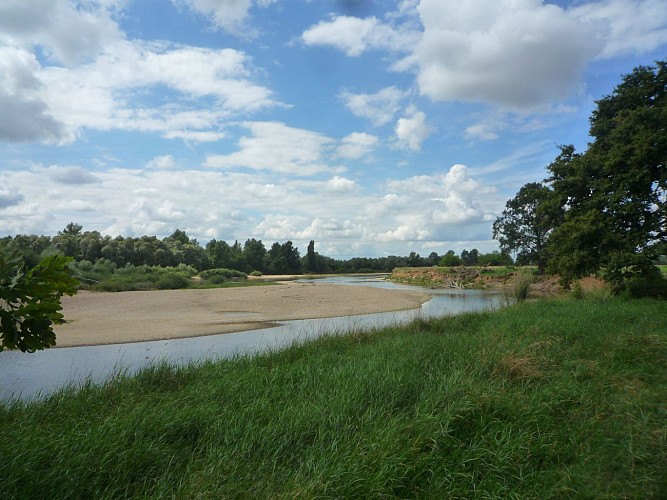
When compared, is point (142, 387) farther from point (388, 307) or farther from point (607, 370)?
point (388, 307)

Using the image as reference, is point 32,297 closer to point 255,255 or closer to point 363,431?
point 363,431

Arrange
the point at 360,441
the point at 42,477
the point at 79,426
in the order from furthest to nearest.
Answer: the point at 79,426
the point at 360,441
the point at 42,477

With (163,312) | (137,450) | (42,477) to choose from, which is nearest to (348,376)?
(137,450)

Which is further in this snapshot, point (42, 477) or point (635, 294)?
point (635, 294)

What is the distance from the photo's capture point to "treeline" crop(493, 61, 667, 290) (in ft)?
49.0

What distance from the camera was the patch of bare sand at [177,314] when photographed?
47.9 feet

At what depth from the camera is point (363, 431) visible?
456cm

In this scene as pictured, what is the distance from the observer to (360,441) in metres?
4.32

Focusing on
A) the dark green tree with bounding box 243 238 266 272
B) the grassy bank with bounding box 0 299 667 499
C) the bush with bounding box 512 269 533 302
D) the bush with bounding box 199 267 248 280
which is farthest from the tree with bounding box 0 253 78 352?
the dark green tree with bounding box 243 238 266 272

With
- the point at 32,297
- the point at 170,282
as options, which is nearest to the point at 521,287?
the point at 32,297

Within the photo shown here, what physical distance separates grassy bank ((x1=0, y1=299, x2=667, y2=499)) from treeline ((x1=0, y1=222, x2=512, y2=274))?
2.25m

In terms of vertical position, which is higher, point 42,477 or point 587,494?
point 42,477

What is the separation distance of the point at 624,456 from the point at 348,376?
3.45 m

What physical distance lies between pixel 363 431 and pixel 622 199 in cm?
1568
